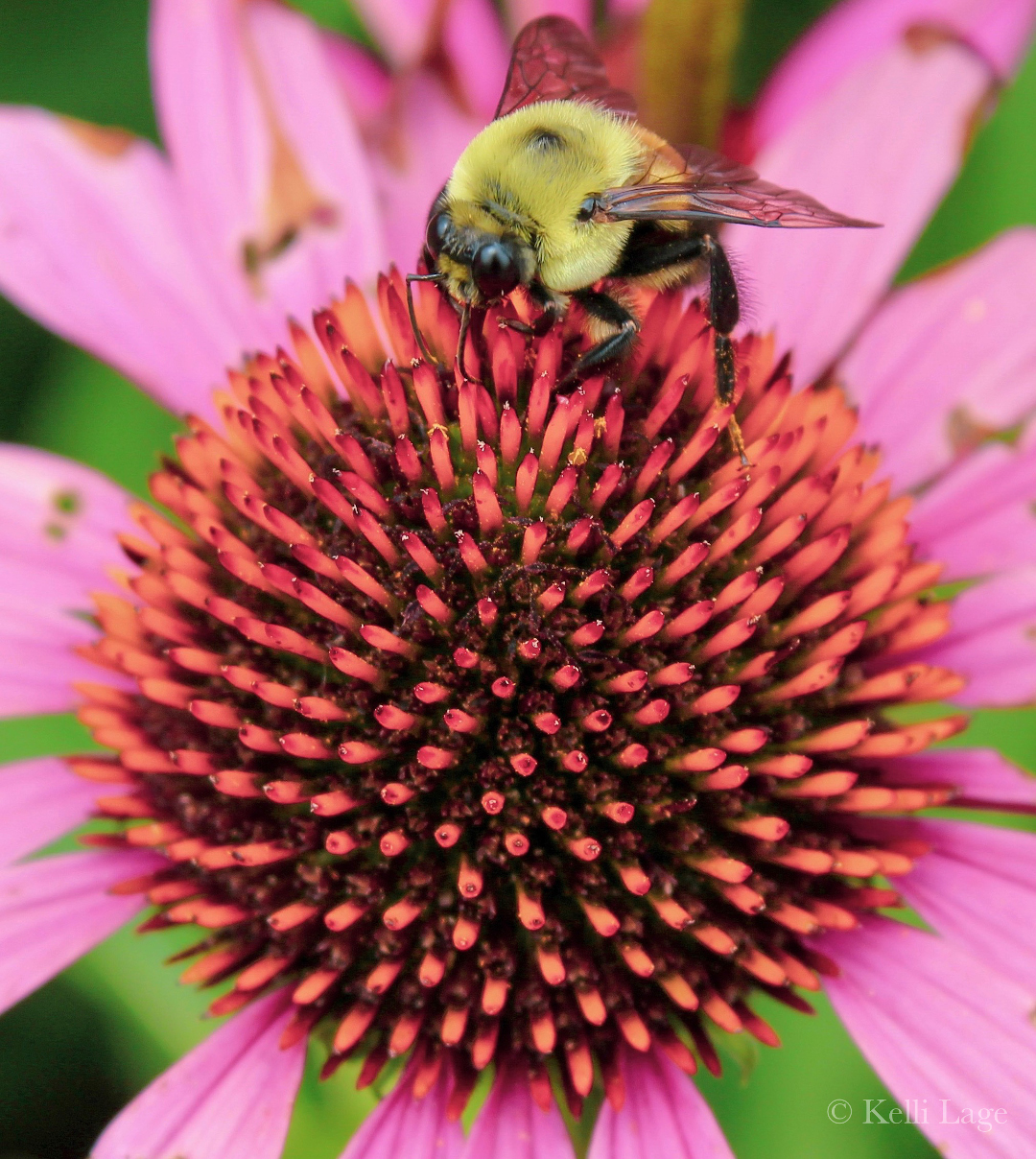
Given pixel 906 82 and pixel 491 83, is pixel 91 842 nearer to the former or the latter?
pixel 491 83

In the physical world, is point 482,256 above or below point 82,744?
above

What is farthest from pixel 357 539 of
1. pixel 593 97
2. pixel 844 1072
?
pixel 844 1072

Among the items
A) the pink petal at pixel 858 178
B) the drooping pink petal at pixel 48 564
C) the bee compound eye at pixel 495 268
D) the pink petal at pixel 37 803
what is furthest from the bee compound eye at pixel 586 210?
the pink petal at pixel 37 803

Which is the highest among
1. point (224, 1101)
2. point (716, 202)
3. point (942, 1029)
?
point (716, 202)

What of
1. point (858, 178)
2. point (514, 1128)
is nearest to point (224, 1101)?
point (514, 1128)

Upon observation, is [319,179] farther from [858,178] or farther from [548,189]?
[858,178]

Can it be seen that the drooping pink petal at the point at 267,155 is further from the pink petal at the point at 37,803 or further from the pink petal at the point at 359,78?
the pink petal at the point at 37,803

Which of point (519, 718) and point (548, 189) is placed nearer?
point (519, 718)
